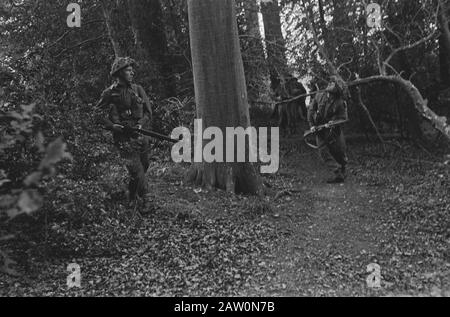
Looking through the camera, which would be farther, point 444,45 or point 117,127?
point 444,45

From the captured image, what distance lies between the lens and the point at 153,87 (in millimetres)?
12180

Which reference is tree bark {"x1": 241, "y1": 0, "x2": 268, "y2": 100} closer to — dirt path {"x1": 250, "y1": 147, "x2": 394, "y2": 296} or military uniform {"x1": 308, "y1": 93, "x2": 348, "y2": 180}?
military uniform {"x1": 308, "y1": 93, "x2": 348, "y2": 180}

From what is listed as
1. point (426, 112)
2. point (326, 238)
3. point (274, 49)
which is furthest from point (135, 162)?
point (274, 49)

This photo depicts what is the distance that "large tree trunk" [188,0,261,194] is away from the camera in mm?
9023

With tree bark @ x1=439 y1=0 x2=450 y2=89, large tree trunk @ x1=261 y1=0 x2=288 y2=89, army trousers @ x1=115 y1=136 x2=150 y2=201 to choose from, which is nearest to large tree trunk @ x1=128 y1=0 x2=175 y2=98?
large tree trunk @ x1=261 y1=0 x2=288 y2=89

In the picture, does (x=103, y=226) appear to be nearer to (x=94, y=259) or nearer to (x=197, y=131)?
(x=94, y=259)

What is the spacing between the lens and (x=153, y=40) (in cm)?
1266

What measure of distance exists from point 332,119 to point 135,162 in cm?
494

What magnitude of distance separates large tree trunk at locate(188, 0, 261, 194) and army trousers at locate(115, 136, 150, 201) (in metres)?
1.51

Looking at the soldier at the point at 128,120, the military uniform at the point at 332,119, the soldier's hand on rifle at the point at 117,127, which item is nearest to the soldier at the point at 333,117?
the military uniform at the point at 332,119

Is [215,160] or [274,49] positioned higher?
[274,49]

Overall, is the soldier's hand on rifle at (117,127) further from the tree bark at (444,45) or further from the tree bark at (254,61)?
the tree bark at (444,45)

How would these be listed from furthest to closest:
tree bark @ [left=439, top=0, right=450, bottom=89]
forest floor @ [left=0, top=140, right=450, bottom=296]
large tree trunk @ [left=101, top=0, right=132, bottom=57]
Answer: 1. large tree trunk @ [left=101, top=0, right=132, bottom=57]
2. tree bark @ [left=439, top=0, right=450, bottom=89]
3. forest floor @ [left=0, top=140, right=450, bottom=296]

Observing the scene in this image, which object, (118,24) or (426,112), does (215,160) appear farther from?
(118,24)
